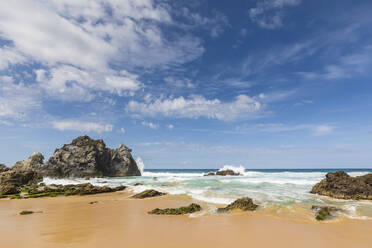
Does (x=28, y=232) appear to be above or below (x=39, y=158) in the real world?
below

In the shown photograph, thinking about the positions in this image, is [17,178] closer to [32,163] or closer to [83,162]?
[83,162]

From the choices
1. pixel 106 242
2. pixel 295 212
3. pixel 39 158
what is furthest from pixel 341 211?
pixel 39 158

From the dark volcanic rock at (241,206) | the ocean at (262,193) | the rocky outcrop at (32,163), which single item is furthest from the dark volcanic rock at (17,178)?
the dark volcanic rock at (241,206)

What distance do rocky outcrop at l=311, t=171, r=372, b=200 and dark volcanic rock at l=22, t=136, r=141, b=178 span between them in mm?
43357

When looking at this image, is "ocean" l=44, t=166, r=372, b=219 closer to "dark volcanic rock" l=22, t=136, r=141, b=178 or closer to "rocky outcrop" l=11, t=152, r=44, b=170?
"dark volcanic rock" l=22, t=136, r=141, b=178

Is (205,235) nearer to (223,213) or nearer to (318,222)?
(223,213)

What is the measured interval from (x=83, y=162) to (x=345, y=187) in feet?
150

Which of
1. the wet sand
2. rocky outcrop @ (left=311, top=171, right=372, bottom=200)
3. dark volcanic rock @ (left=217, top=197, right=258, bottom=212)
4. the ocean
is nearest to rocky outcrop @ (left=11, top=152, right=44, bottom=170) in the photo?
the ocean

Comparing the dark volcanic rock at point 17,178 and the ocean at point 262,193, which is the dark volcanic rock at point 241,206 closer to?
the ocean at point 262,193

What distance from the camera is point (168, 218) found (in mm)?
8336

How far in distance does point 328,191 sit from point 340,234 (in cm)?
1004

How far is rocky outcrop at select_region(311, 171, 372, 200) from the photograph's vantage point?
13609 mm

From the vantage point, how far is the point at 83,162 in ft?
152

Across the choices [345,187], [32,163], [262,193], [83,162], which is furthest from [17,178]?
[345,187]
